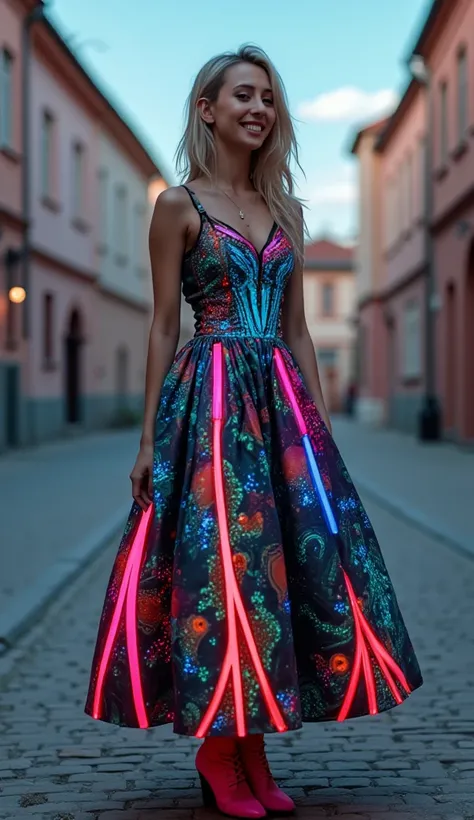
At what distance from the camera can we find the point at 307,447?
309 cm

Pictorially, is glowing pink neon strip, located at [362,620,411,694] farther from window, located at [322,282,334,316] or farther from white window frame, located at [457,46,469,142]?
window, located at [322,282,334,316]

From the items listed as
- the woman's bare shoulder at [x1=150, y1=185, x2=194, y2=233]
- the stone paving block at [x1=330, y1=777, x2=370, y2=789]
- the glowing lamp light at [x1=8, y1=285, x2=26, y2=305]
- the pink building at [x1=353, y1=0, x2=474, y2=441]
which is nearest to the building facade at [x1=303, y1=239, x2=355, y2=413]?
the pink building at [x1=353, y1=0, x2=474, y2=441]

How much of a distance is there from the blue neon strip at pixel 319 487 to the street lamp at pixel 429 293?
20902 mm

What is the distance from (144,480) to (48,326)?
73.9 feet

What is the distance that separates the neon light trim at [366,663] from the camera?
2947 millimetres

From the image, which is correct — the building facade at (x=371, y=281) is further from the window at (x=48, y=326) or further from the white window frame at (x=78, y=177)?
the window at (x=48, y=326)

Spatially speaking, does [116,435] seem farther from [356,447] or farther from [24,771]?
[24,771]

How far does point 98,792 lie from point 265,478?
107 cm

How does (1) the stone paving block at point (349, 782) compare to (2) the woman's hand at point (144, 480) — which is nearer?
(2) the woman's hand at point (144, 480)

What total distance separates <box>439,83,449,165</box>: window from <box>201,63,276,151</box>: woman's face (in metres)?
20.9

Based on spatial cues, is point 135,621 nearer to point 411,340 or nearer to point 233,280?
point 233,280

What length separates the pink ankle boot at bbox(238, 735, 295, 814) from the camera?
3113mm

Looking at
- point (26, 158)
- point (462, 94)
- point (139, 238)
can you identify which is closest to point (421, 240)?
point (462, 94)

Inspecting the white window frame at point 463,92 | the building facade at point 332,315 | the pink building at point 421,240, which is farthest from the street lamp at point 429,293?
the building facade at point 332,315
